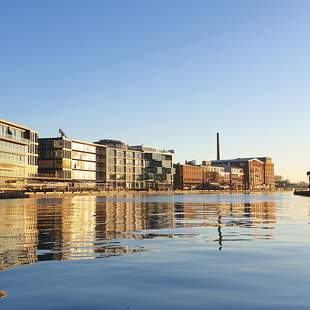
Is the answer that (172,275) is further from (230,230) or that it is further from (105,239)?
(230,230)

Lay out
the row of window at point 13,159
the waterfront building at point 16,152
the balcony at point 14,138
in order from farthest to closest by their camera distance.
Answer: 1. the waterfront building at point 16,152
2. the row of window at point 13,159
3. the balcony at point 14,138

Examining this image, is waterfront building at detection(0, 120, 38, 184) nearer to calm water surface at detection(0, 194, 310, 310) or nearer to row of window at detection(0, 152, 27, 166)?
row of window at detection(0, 152, 27, 166)

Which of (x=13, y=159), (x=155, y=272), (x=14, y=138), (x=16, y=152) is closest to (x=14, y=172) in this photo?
(x=13, y=159)

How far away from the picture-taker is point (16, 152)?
162500 mm

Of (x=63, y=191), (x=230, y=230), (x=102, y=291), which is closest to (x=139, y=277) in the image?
(x=102, y=291)

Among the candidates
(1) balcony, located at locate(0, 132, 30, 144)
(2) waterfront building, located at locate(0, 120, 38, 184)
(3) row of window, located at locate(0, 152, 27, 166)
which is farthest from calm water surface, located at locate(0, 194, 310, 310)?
(2) waterfront building, located at locate(0, 120, 38, 184)

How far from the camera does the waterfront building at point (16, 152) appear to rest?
504 feet

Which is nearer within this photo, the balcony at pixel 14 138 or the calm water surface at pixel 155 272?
the calm water surface at pixel 155 272

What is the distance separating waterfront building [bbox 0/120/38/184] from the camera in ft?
504

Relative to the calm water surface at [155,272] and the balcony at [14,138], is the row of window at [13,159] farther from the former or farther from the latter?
the calm water surface at [155,272]

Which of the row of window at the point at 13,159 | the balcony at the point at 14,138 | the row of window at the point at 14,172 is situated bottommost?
the row of window at the point at 14,172

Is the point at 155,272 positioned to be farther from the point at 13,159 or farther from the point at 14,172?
the point at 14,172

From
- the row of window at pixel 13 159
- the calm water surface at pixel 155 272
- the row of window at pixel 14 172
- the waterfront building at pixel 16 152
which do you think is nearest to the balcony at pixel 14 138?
the waterfront building at pixel 16 152

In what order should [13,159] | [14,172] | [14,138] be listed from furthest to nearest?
[14,172] → [13,159] → [14,138]
